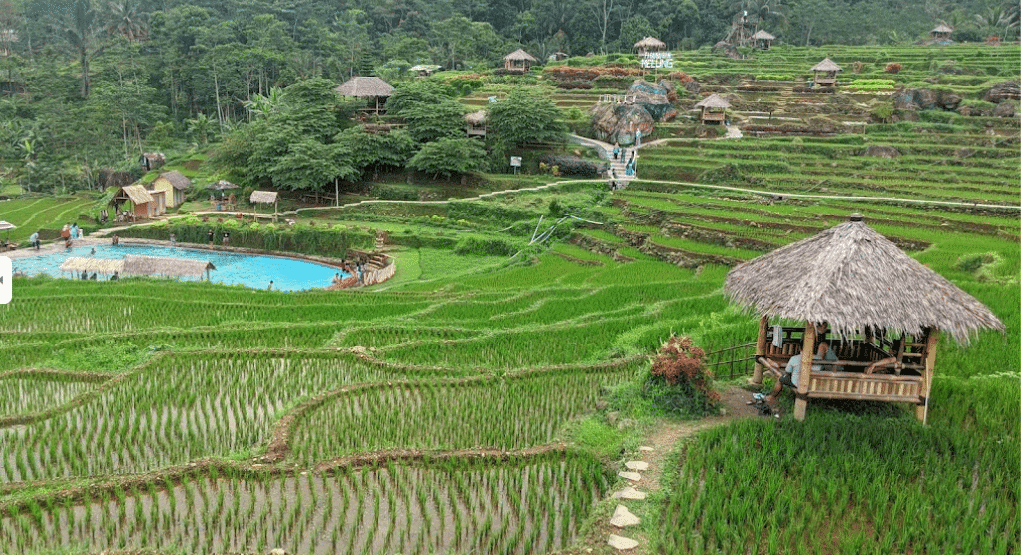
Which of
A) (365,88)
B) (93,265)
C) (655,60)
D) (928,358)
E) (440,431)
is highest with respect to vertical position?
(655,60)

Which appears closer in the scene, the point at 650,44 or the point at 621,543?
the point at 621,543

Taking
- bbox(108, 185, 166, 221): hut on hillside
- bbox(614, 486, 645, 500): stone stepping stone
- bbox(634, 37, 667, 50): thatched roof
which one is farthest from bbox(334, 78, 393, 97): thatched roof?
bbox(614, 486, 645, 500): stone stepping stone

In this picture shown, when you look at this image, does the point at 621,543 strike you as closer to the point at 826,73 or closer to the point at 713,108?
the point at 713,108

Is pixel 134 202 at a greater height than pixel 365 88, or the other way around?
pixel 365 88

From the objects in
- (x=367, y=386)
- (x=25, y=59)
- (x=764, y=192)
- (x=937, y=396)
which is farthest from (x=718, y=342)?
(x=25, y=59)

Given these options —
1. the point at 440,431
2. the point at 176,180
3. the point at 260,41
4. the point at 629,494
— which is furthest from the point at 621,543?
the point at 260,41

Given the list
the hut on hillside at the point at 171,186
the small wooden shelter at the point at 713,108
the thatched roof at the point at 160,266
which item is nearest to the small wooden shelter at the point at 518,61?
the small wooden shelter at the point at 713,108

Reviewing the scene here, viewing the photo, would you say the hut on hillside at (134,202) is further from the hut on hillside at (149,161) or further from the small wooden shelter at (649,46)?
the small wooden shelter at (649,46)
